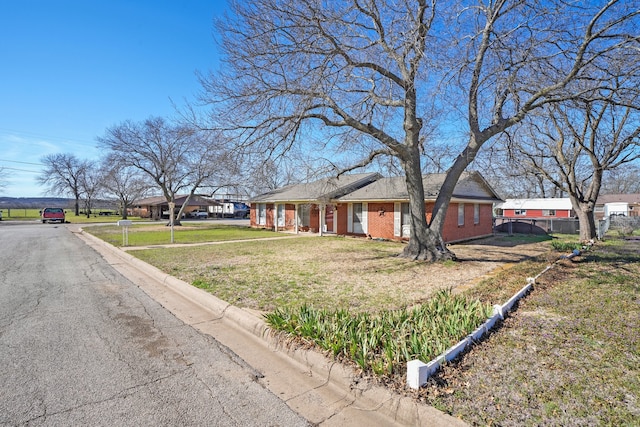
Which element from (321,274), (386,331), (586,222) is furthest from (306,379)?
(586,222)

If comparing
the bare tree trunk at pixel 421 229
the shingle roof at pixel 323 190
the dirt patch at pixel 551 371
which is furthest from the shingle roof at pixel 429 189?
the dirt patch at pixel 551 371

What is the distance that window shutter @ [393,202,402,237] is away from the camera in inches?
676

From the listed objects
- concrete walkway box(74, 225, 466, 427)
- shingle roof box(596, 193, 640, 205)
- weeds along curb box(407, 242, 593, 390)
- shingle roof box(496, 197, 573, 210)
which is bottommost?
concrete walkway box(74, 225, 466, 427)

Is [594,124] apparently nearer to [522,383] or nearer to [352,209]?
[352,209]

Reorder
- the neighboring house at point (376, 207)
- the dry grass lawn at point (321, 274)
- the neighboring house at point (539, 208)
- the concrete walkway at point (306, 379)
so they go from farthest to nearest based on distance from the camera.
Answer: the neighboring house at point (539, 208) < the neighboring house at point (376, 207) < the dry grass lawn at point (321, 274) < the concrete walkway at point (306, 379)

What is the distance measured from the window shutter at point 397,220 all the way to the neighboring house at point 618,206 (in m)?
32.2

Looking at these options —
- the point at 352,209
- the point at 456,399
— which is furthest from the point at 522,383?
the point at 352,209

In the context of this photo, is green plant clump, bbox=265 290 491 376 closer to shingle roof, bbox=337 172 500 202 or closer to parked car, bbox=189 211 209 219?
shingle roof, bbox=337 172 500 202

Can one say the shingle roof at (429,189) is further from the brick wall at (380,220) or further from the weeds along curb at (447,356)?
the weeds along curb at (447,356)

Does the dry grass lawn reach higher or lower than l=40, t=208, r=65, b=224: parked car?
lower

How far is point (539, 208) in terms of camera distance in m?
36.4

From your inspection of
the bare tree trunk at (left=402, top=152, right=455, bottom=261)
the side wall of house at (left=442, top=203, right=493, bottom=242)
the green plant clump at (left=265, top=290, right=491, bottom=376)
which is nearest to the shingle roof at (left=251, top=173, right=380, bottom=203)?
the side wall of house at (left=442, top=203, right=493, bottom=242)

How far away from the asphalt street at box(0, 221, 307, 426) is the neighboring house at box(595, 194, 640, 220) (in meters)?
44.9

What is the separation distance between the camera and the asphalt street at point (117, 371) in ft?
9.29
